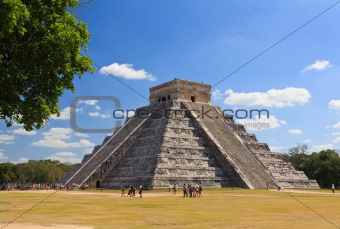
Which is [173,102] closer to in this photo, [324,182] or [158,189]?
[158,189]

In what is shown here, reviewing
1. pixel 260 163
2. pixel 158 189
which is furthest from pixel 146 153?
pixel 260 163

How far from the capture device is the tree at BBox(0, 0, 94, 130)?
44.1ft

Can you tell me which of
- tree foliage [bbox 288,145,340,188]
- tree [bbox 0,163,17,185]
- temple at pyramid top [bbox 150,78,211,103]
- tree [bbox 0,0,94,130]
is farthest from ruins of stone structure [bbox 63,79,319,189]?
tree [bbox 0,163,17,185]

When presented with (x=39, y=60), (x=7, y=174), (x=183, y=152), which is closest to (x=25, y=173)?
(x=7, y=174)

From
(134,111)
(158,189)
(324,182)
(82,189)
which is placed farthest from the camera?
(324,182)

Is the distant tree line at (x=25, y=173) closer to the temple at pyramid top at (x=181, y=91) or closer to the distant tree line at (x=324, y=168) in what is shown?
the temple at pyramid top at (x=181, y=91)

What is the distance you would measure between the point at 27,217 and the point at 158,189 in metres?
22.8

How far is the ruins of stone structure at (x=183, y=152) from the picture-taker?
135ft

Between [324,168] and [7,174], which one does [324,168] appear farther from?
[7,174]

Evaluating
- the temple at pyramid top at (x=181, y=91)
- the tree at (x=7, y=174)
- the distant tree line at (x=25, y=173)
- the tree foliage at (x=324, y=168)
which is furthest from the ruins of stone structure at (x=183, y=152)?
the distant tree line at (x=25, y=173)

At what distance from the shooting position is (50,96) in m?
14.7

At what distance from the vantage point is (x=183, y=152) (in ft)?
143

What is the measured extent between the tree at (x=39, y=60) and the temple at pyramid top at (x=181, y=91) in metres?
38.3

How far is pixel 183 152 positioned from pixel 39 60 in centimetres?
3073
